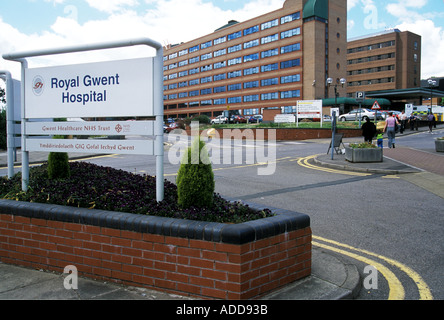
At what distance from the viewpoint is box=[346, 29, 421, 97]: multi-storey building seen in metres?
90.0

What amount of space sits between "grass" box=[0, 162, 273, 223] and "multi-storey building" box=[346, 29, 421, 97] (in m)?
94.0

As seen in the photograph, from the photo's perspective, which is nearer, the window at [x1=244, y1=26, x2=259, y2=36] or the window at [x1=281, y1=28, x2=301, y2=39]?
the window at [x1=281, y1=28, x2=301, y2=39]

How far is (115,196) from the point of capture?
15.0ft

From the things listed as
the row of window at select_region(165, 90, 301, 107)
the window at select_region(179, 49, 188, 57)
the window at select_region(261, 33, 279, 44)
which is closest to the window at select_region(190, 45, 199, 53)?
the window at select_region(179, 49, 188, 57)

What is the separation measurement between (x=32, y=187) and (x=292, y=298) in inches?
149

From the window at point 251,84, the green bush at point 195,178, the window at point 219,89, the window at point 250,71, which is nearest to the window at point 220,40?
the window at point 250,71

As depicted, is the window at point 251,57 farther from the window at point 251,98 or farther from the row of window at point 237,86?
the window at point 251,98

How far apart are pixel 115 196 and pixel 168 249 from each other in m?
1.38

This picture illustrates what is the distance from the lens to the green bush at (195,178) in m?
4.13

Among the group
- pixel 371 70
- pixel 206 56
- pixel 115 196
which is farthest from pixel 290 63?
pixel 115 196

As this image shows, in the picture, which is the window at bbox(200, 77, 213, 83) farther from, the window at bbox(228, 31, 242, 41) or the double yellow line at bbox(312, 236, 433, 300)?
the double yellow line at bbox(312, 236, 433, 300)

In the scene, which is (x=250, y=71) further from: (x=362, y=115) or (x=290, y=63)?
(x=362, y=115)

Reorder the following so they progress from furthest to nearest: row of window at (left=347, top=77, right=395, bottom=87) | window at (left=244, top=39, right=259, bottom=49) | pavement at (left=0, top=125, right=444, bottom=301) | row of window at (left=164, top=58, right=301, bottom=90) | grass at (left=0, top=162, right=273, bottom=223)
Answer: row of window at (left=347, top=77, right=395, bottom=87) → window at (left=244, top=39, right=259, bottom=49) → row of window at (left=164, top=58, right=301, bottom=90) → grass at (left=0, top=162, right=273, bottom=223) → pavement at (left=0, top=125, right=444, bottom=301)
